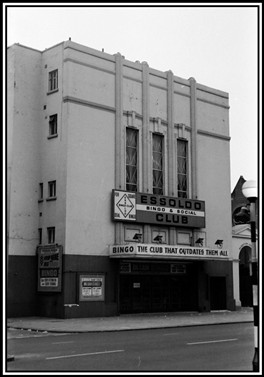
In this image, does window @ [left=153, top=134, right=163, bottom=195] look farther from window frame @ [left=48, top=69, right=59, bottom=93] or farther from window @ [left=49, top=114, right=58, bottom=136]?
window frame @ [left=48, top=69, right=59, bottom=93]

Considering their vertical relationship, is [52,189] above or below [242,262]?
above

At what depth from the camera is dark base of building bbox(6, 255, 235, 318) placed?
3177cm

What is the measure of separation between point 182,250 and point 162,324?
8228 mm

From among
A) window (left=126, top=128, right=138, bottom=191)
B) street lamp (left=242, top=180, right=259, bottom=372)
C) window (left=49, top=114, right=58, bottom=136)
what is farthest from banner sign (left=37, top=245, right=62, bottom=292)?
street lamp (left=242, top=180, right=259, bottom=372)

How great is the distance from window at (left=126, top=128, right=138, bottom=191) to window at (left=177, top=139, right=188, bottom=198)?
145 inches

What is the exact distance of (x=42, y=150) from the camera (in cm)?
3469

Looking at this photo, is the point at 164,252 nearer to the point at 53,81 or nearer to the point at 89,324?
the point at 89,324

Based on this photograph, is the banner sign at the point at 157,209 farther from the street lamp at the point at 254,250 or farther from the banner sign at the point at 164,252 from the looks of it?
the street lamp at the point at 254,250

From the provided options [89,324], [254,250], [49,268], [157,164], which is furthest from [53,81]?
[254,250]

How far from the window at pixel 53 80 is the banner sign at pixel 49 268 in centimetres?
940

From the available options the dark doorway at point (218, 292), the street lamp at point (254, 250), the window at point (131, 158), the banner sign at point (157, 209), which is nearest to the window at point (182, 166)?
the banner sign at point (157, 209)

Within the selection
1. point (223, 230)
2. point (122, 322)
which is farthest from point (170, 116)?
point (122, 322)

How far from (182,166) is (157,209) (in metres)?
4.12

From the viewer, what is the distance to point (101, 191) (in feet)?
111
